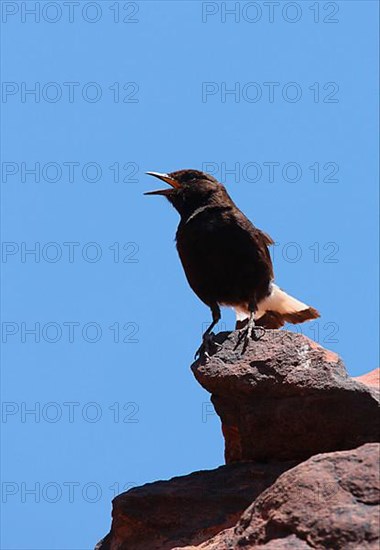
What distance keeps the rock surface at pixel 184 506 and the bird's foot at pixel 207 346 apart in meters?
0.85

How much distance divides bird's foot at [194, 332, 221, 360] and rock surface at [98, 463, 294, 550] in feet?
2.78

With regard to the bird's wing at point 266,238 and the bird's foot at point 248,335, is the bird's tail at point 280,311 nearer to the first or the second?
the bird's wing at point 266,238

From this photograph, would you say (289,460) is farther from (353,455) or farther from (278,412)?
(353,455)

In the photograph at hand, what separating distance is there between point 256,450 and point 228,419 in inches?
12.3

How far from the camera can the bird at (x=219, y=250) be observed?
732 cm

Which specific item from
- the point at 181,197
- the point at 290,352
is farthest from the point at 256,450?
the point at 181,197

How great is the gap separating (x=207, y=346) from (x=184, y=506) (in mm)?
1213

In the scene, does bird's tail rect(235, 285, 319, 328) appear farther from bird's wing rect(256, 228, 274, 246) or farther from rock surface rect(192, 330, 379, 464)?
rock surface rect(192, 330, 379, 464)

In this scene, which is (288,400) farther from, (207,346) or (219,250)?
(219,250)

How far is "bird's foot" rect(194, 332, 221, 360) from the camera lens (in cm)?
625

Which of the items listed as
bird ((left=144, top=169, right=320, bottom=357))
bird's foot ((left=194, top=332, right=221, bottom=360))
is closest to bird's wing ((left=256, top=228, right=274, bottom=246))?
bird ((left=144, top=169, right=320, bottom=357))

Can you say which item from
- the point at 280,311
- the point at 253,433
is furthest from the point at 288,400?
the point at 280,311

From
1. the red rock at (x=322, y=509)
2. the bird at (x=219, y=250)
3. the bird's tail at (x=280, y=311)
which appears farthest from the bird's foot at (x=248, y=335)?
the red rock at (x=322, y=509)

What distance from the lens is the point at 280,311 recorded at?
8.01m
